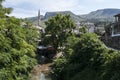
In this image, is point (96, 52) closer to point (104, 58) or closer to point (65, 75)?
point (104, 58)

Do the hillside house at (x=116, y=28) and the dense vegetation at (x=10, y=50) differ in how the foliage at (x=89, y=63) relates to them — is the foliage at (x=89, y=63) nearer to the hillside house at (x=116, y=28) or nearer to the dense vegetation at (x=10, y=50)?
the dense vegetation at (x=10, y=50)

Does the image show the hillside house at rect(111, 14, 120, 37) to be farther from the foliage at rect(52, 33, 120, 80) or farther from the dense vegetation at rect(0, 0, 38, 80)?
the dense vegetation at rect(0, 0, 38, 80)

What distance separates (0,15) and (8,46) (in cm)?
394

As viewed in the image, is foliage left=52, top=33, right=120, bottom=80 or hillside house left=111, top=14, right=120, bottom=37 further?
hillside house left=111, top=14, right=120, bottom=37

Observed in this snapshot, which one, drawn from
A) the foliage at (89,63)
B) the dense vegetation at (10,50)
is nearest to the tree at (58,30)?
the foliage at (89,63)

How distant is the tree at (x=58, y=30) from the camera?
73.9m

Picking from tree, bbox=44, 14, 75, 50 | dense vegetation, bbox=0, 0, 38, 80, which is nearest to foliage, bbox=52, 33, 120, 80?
dense vegetation, bbox=0, 0, 38, 80

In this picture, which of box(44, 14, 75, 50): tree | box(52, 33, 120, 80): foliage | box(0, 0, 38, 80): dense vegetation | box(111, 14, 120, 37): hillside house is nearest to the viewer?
box(0, 0, 38, 80): dense vegetation

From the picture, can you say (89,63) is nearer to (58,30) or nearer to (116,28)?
(116,28)

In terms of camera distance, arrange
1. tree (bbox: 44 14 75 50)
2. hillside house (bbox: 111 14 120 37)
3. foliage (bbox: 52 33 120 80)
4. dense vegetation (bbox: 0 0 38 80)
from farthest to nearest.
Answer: tree (bbox: 44 14 75 50) → hillside house (bbox: 111 14 120 37) → foliage (bbox: 52 33 120 80) → dense vegetation (bbox: 0 0 38 80)

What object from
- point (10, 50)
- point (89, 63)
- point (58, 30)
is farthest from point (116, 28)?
point (10, 50)

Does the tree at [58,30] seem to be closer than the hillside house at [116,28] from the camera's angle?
No

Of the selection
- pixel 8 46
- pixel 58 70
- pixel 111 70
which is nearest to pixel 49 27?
pixel 58 70

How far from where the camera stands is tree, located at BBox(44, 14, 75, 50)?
73.9 metres
